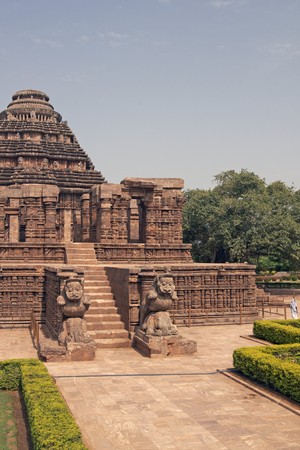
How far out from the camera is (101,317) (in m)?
14.5

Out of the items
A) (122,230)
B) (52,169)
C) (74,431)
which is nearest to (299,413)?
(74,431)

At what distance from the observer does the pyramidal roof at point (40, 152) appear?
3424 cm

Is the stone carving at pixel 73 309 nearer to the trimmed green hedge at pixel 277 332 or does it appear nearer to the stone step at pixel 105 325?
the stone step at pixel 105 325

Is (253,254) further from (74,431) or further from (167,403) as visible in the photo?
(74,431)

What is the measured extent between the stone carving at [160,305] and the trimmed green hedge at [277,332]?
327cm

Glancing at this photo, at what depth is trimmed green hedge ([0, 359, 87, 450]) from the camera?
6008 millimetres

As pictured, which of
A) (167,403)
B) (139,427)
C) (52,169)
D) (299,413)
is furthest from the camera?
(52,169)

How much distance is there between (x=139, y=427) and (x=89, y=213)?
19.9 meters

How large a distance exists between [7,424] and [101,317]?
22.3 ft

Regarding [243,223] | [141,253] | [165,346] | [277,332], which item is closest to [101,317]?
[165,346]

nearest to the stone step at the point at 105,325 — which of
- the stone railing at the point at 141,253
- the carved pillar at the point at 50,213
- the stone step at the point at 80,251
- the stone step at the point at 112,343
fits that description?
the stone step at the point at 112,343

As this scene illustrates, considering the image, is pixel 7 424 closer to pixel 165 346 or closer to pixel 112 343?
pixel 165 346

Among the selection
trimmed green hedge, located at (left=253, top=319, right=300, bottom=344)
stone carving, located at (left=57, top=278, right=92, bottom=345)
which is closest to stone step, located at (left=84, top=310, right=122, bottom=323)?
stone carving, located at (left=57, top=278, right=92, bottom=345)

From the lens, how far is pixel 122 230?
929 inches
